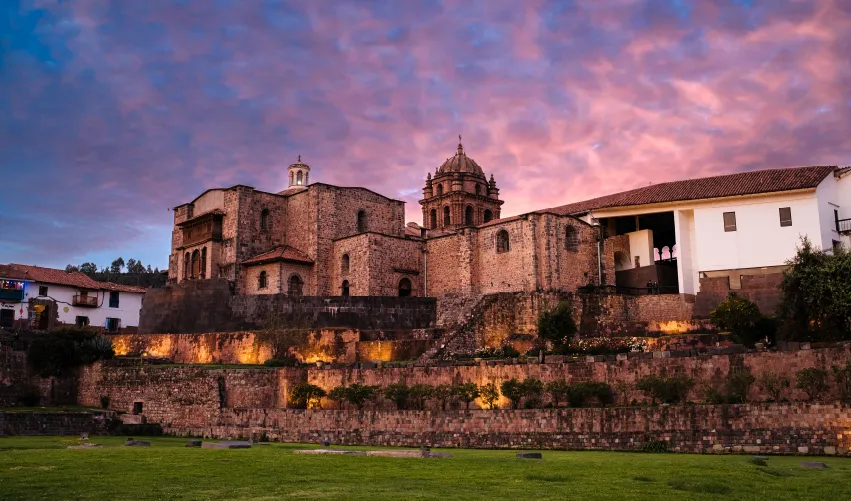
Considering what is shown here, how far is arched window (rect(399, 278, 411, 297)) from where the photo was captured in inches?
1667

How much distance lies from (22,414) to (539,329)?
733 inches

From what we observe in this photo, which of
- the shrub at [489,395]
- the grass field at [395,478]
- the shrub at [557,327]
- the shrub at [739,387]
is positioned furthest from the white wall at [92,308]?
the shrub at [739,387]

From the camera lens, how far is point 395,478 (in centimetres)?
1216

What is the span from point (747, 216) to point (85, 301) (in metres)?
42.0

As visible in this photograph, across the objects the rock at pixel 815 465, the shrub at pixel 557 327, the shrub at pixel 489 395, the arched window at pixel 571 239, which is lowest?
the rock at pixel 815 465

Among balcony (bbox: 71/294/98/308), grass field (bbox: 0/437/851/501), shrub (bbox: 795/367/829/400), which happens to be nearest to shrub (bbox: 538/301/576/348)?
shrub (bbox: 795/367/829/400)

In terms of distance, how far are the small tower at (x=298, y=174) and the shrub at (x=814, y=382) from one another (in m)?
37.2

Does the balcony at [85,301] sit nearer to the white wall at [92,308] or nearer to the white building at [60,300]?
the white building at [60,300]

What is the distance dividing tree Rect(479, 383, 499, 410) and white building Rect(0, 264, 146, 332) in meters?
32.6

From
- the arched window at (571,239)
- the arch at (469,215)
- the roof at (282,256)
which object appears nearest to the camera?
the arched window at (571,239)

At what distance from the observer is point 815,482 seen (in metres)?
11.7

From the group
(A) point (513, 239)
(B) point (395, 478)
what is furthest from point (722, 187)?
(B) point (395, 478)

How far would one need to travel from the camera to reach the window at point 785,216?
3369 centimetres

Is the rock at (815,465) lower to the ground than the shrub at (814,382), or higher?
lower
